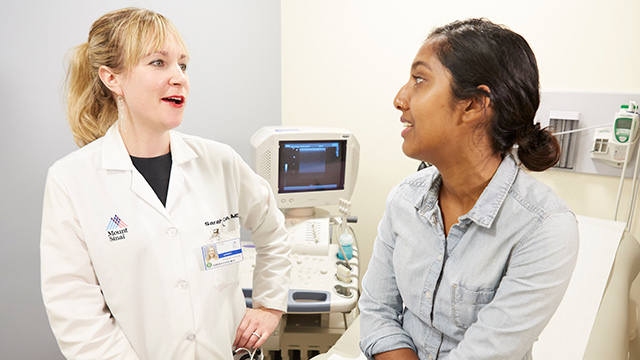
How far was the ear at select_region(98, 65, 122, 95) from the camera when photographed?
106 cm

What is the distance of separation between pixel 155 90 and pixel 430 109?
650mm

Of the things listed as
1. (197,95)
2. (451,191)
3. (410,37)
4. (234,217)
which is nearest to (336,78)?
(410,37)

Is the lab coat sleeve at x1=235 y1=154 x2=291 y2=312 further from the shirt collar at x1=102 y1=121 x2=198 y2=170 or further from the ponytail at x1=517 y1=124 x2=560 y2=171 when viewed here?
the ponytail at x1=517 y1=124 x2=560 y2=171

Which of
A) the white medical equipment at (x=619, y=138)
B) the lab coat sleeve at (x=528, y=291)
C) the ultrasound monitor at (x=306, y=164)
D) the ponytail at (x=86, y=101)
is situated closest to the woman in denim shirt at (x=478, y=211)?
the lab coat sleeve at (x=528, y=291)

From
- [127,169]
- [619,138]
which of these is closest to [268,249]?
[127,169]

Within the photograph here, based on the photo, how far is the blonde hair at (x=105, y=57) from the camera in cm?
104

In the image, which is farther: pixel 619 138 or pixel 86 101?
pixel 619 138

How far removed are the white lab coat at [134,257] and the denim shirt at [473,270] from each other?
433 millimetres

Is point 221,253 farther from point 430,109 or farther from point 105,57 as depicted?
point 430,109

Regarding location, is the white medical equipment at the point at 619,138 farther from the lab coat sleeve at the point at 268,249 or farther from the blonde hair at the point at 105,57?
the blonde hair at the point at 105,57

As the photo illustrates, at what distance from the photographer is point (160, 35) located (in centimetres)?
106

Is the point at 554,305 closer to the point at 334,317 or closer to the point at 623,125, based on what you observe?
the point at 334,317

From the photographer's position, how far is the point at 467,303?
0.82 m

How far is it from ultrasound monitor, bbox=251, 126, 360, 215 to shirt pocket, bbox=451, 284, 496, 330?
125cm
